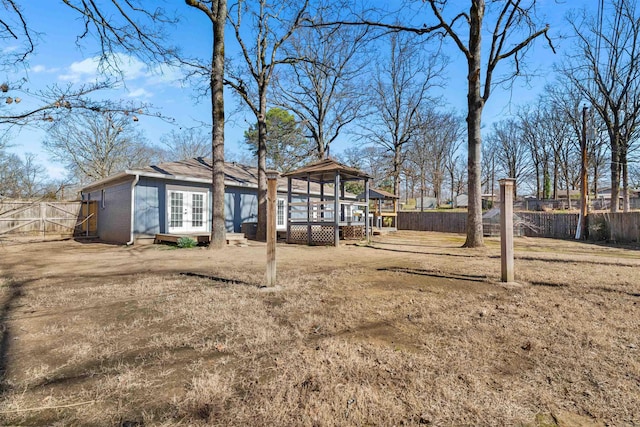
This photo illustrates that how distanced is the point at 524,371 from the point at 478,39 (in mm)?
9980

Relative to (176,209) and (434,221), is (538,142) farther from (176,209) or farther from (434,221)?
(176,209)

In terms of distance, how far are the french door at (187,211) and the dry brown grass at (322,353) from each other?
24.6 ft

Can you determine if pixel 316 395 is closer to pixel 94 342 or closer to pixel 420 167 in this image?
pixel 94 342

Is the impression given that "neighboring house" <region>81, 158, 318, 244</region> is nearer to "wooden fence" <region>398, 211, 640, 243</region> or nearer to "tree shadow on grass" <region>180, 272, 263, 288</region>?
"tree shadow on grass" <region>180, 272, 263, 288</region>

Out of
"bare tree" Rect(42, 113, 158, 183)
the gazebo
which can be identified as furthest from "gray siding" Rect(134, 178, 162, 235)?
"bare tree" Rect(42, 113, 158, 183)

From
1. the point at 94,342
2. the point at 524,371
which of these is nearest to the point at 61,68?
the point at 94,342

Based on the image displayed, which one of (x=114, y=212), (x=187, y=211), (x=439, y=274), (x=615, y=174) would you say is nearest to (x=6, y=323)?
(x=439, y=274)

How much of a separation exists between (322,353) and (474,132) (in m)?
8.88

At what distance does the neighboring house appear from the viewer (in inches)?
441

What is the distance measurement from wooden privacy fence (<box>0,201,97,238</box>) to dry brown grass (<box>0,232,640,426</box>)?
12912 millimetres

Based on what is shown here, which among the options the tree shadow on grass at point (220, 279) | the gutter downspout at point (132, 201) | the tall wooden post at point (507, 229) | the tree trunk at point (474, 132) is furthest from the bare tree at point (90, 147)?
the tall wooden post at point (507, 229)

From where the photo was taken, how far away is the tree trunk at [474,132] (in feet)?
29.5

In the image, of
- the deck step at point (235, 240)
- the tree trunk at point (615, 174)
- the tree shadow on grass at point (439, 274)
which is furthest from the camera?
the tree trunk at point (615, 174)

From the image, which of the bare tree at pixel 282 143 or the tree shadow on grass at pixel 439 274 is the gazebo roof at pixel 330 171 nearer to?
the tree shadow on grass at pixel 439 274
